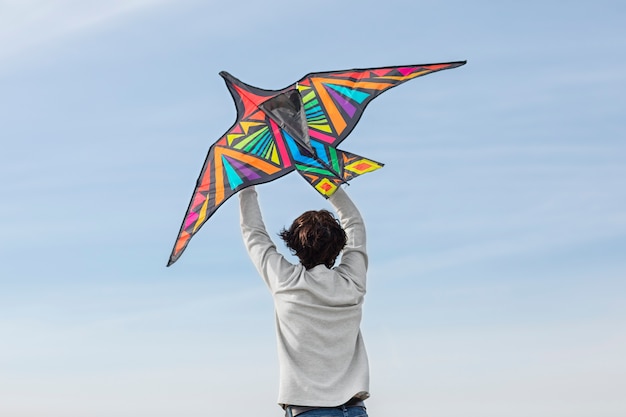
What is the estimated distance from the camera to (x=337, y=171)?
3998mm

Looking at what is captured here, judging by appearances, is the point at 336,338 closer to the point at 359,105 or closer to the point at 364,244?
the point at 364,244

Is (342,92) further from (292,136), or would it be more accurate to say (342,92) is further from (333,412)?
(333,412)

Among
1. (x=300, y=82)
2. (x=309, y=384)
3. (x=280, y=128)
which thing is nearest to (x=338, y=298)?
(x=309, y=384)

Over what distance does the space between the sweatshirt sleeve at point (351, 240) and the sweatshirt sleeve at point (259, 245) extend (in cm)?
30

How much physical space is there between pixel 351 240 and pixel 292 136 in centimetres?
63

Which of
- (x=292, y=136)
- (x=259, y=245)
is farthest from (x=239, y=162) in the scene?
(x=259, y=245)

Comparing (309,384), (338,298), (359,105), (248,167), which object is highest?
(359,105)

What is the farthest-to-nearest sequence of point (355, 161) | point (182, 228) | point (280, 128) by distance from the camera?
1. point (355, 161)
2. point (280, 128)
3. point (182, 228)

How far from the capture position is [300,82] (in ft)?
13.4

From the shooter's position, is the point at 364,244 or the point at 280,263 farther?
the point at 364,244

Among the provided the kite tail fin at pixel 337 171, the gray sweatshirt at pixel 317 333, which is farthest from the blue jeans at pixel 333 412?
the kite tail fin at pixel 337 171

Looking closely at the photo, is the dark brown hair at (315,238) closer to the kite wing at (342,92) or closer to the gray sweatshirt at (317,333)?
the gray sweatshirt at (317,333)

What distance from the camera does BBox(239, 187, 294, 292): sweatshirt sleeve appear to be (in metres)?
3.48

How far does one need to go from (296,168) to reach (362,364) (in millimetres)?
1048
